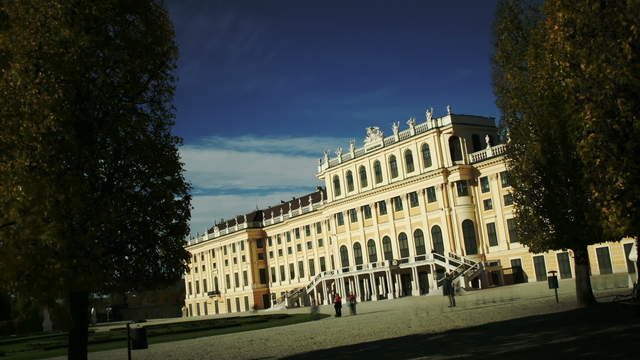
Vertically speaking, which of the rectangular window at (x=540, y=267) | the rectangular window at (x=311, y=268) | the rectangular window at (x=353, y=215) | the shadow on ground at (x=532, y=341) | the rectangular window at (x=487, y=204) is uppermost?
the rectangular window at (x=353, y=215)

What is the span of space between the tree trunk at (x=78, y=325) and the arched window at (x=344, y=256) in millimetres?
57253

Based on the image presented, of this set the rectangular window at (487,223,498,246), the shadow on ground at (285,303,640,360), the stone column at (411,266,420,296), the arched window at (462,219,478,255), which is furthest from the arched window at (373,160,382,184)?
the shadow on ground at (285,303,640,360)

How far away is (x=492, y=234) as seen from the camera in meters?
58.1

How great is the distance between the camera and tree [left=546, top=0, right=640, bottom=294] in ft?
43.8

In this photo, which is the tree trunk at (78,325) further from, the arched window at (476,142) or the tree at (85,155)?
the arched window at (476,142)

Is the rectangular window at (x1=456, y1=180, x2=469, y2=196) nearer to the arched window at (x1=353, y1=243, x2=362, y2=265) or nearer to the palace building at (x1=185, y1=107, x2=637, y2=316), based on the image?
the palace building at (x1=185, y1=107, x2=637, y2=316)

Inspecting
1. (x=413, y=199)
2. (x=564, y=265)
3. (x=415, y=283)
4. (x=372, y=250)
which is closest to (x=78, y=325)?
(x=564, y=265)

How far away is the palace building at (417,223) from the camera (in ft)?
183

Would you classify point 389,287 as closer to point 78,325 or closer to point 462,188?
point 462,188

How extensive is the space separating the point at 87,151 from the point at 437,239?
50000mm

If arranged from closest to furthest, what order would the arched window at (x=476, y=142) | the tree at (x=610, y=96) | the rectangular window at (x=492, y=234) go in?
the tree at (x=610, y=96) < the rectangular window at (x=492, y=234) < the arched window at (x=476, y=142)

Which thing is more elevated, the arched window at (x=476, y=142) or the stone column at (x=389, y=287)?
the arched window at (x=476, y=142)

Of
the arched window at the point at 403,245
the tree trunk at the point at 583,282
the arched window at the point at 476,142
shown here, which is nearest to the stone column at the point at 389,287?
the arched window at the point at 403,245

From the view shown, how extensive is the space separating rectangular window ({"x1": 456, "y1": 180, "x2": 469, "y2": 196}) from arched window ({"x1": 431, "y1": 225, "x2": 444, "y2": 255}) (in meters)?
4.49
